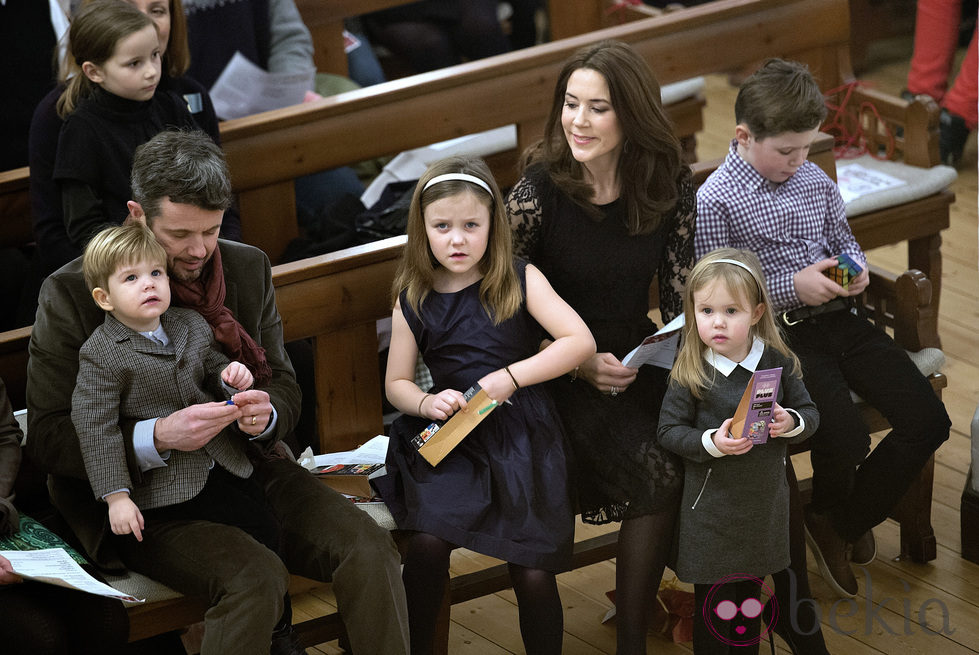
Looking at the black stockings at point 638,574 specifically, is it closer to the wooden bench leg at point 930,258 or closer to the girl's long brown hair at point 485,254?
the girl's long brown hair at point 485,254

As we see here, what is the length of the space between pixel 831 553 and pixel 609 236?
0.91 meters

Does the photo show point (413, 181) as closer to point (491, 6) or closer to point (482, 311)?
point (482, 311)

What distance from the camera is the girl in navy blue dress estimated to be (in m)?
2.44

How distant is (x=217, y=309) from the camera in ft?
7.79

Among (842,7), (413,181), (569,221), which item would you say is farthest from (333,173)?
(842,7)

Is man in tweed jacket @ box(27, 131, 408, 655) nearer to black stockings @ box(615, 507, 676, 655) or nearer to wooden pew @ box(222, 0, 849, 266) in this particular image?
black stockings @ box(615, 507, 676, 655)

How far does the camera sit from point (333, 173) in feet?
12.5

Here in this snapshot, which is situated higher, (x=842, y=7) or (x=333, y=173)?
(x=842, y=7)

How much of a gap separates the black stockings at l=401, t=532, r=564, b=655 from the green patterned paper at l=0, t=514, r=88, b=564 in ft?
1.99

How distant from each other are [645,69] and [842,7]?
1315mm

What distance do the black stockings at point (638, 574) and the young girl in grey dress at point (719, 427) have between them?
1.9 inches

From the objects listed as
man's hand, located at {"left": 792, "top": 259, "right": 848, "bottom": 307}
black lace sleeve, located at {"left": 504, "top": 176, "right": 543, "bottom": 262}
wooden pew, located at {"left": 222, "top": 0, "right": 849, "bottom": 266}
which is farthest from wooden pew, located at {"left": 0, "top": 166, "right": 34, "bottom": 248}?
man's hand, located at {"left": 792, "top": 259, "right": 848, "bottom": 307}

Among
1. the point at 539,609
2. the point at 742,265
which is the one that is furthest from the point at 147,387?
the point at 742,265

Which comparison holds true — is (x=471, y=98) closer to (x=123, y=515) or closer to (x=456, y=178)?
(x=456, y=178)
